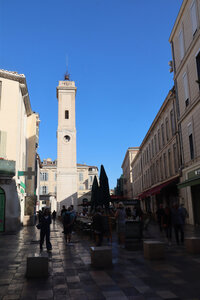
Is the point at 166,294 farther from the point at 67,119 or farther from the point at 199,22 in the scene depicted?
the point at 67,119

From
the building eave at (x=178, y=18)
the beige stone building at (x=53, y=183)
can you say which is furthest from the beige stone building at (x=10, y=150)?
the beige stone building at (x=53, y=183)

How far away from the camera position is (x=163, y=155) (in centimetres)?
3212

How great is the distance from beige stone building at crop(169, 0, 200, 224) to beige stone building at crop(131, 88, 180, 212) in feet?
9.15

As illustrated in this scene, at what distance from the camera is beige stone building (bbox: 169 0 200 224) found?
767 inches

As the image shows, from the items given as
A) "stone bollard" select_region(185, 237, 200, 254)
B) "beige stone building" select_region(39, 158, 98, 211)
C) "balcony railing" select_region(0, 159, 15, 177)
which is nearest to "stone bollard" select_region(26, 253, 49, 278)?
"stone bollard" select_region(185, 237, 200, 254)

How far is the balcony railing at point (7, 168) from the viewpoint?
61.0 ft

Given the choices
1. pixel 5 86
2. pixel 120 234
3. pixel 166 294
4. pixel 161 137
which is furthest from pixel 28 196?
pixel 166 294

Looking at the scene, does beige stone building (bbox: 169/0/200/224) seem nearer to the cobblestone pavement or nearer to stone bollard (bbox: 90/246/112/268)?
the cobblestone pavement

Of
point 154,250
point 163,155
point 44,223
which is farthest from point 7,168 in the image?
point 163,155

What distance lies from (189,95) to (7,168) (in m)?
13.5

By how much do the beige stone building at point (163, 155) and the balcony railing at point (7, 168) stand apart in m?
13.6

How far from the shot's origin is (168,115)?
95.8 ft

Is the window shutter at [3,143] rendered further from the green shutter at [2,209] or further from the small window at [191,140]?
the small window at [191,140]

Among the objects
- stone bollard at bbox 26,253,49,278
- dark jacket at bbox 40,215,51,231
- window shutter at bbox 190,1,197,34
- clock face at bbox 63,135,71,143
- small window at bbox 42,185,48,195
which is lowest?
stone bollard at bbox 26,253,49,278
